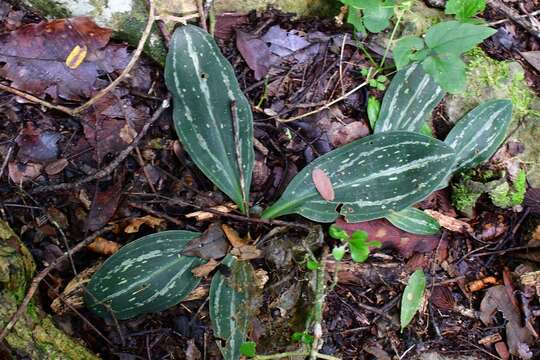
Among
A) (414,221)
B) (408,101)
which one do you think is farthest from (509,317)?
(408,101)

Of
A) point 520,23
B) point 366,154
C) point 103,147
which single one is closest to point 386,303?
point 366,154

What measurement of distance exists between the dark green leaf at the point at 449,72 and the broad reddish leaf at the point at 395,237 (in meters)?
0.63

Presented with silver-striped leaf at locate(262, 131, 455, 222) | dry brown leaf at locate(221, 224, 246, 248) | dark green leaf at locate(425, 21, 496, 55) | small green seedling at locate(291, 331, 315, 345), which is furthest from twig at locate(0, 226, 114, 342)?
dark green leaf at locate(425, 21, 496, 55)

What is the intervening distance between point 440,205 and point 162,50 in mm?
1418

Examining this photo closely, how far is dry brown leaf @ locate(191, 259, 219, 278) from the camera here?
192cm

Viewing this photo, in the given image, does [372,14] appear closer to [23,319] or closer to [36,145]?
[36,145]

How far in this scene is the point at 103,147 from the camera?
2000mm

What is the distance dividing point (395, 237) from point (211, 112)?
3.16ft

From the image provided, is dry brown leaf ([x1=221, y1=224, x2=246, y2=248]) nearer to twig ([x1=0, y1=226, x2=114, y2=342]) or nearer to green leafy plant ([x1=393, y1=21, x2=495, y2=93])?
twig ([x1=0, y1=226, x2=114, y2=342])

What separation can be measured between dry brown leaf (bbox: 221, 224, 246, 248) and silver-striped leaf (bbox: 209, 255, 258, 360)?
0.06 m

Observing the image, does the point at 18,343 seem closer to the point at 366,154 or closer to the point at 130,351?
the point at 130,351

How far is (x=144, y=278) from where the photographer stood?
1.88m

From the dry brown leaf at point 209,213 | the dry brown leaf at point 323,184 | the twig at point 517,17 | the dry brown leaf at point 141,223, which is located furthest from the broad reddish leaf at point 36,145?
the twig at point 517,17

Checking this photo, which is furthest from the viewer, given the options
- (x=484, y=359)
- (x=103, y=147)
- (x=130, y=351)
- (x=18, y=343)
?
(x=484, y=359)
